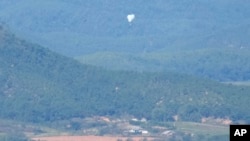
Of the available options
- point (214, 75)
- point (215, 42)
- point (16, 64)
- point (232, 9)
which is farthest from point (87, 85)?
point (232, 9)

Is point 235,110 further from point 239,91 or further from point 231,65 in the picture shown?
point 231,65

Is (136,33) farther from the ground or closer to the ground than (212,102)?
farther from the ground

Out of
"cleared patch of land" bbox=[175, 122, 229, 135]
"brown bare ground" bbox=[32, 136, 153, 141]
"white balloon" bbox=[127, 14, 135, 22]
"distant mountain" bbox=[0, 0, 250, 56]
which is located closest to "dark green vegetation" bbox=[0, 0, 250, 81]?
"distant mountain" bbox=[0, 0, 250, 56]

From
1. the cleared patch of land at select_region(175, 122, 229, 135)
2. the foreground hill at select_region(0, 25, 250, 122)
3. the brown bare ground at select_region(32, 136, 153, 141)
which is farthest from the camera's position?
the foreground hill at select_region(0, 25, 250, 122)

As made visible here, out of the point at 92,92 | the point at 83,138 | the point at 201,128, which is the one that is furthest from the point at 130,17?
the point at 83,138

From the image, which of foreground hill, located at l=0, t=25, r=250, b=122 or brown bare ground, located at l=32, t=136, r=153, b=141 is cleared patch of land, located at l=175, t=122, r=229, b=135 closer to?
foreground hill, located at l=0, t=25, r=250, b=122

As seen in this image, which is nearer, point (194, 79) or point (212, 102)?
point (212, 102)

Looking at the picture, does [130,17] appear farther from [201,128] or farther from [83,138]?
[83,138]
